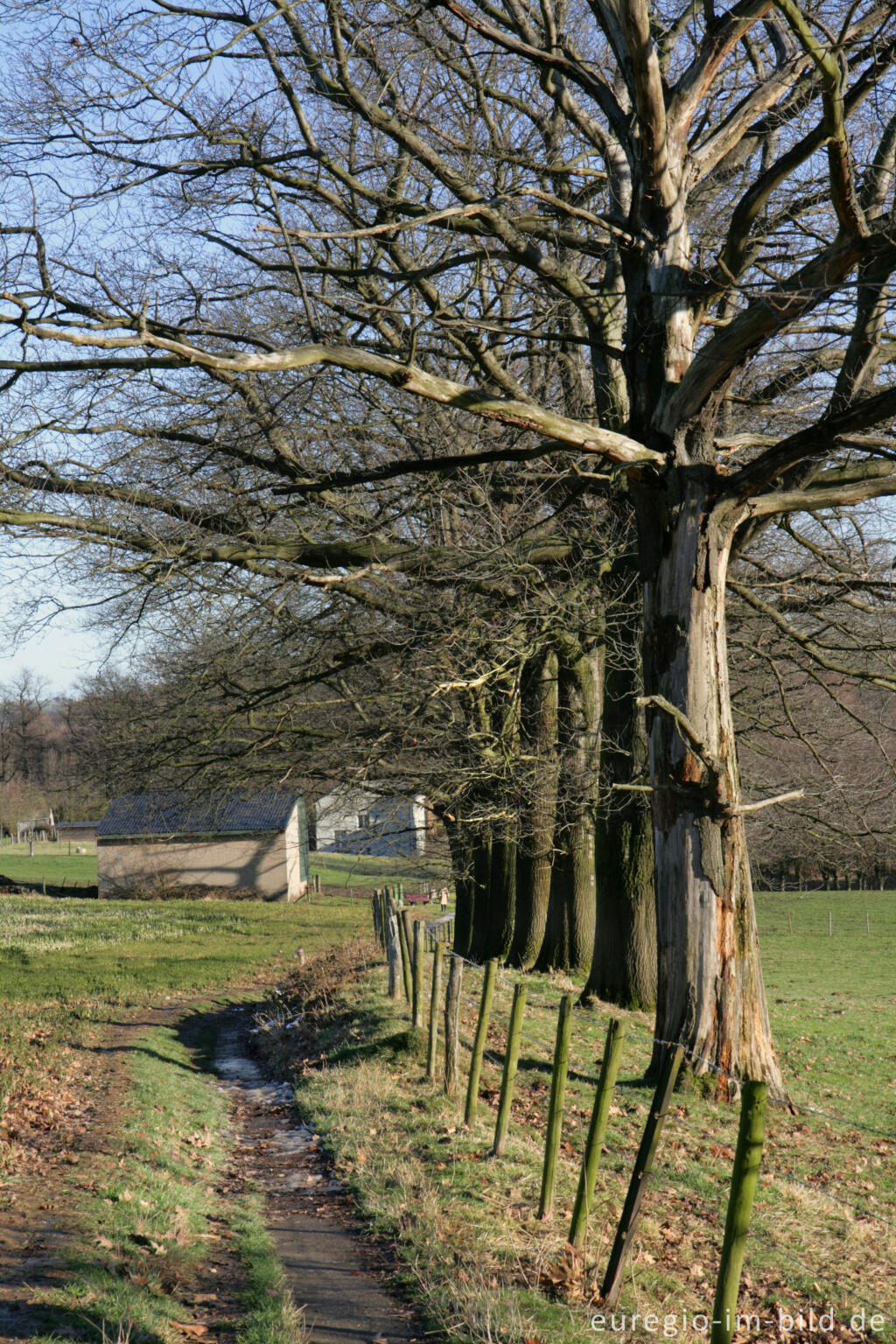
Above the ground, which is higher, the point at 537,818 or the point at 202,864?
the point at 537,818

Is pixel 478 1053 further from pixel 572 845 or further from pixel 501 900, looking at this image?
pixel 501 900

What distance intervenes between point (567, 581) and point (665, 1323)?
10063mm

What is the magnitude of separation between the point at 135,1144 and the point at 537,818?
30.3 ft

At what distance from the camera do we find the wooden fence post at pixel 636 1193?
5.52m

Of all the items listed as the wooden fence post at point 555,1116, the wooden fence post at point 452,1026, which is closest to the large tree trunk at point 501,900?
the wooden fence post at point 452,1026

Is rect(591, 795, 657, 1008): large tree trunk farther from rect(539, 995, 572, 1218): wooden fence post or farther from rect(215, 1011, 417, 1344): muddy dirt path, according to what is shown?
rect(539, 995, 572, 1218): wooden fence post

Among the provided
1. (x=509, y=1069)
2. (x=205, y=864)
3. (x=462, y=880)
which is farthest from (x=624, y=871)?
(x=205, y=864)

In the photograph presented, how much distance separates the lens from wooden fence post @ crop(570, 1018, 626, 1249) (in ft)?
19.9

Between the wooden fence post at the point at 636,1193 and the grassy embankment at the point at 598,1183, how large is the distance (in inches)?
5.7

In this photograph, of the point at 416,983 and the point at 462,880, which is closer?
the point at 416,983

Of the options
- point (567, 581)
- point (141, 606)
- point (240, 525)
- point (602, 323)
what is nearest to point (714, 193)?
point (602, 323)

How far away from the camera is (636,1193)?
554 centimetres

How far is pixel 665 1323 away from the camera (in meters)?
5.47

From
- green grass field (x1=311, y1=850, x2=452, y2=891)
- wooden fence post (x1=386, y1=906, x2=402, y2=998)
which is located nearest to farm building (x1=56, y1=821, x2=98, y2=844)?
green grass field (x1=311, y1=850, x2=452, y2=891)
